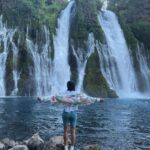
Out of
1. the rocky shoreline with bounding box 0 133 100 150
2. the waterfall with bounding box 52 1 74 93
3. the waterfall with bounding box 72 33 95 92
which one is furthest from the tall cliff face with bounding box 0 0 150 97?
the rocky shoreline with bounding box 0 133 100 150

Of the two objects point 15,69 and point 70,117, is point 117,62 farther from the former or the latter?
point 70,117

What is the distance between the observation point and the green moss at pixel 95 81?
52938 mm

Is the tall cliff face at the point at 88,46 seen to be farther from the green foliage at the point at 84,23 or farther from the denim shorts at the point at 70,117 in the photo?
the denim shorts at the point at 70,117

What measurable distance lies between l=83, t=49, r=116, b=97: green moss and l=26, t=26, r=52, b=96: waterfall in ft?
18.1

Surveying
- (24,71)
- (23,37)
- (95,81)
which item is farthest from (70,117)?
(23,37)

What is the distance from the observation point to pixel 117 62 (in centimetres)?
5788

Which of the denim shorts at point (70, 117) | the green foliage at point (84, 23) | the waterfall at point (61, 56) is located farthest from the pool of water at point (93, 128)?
the green foliage at point (84, 23)

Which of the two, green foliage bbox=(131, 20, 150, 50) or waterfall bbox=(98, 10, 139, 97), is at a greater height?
green foliage bbox=(131, 20, 150, 50)

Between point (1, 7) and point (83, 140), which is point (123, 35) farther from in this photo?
point (83, 140)

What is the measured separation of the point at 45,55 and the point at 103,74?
8.84 m

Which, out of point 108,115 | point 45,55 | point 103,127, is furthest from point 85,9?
point 103,127

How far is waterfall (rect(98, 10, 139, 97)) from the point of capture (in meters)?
56.1

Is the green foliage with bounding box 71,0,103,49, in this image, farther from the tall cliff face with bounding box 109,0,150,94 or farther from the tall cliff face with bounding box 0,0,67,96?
the tall cliff face with bounding box 109,0,150,94

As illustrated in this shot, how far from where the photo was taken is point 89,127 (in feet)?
75.4
